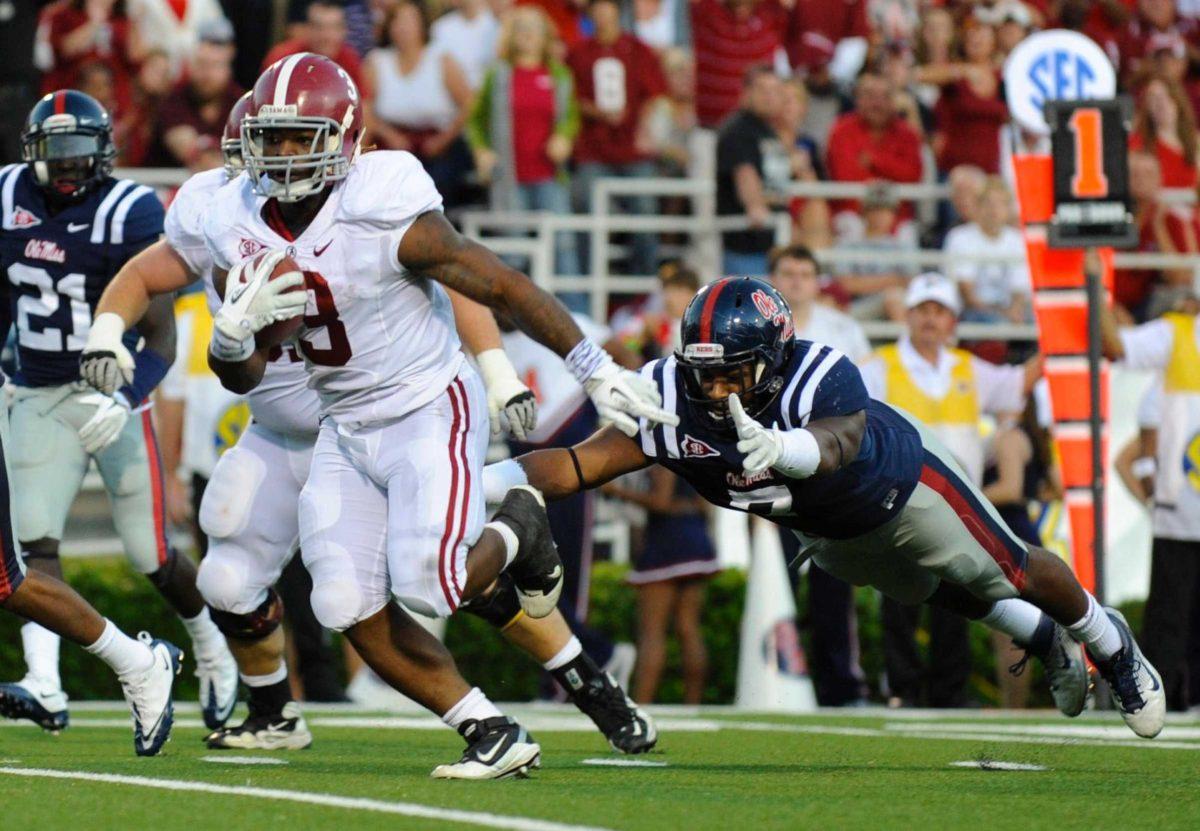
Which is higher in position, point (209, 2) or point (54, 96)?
point (209, 2)

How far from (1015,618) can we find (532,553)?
1.57 meters

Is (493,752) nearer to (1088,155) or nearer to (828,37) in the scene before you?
(1088,155)

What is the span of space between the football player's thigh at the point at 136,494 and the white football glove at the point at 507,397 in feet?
6.25

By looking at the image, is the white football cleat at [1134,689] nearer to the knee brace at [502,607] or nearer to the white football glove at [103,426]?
the knee brace at [502,607]

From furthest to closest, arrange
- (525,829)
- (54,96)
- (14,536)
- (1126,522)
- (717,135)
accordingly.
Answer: (717,135), (1126,522), (54,96), (14,536), (525,829)

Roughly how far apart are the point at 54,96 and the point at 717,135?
5.54 meters

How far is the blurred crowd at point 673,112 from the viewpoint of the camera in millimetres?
11648

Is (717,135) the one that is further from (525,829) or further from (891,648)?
(525,829)

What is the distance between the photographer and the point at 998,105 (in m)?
12.9

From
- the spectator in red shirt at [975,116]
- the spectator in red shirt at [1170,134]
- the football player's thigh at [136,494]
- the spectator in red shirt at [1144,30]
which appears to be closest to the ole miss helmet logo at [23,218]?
the football player's thigh at [136,494]

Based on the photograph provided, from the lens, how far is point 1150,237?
12516 mm

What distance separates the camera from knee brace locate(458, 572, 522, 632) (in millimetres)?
5770

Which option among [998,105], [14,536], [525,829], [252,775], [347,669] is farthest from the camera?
[998,105]

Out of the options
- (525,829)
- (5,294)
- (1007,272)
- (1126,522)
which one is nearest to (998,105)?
(1007,272)
